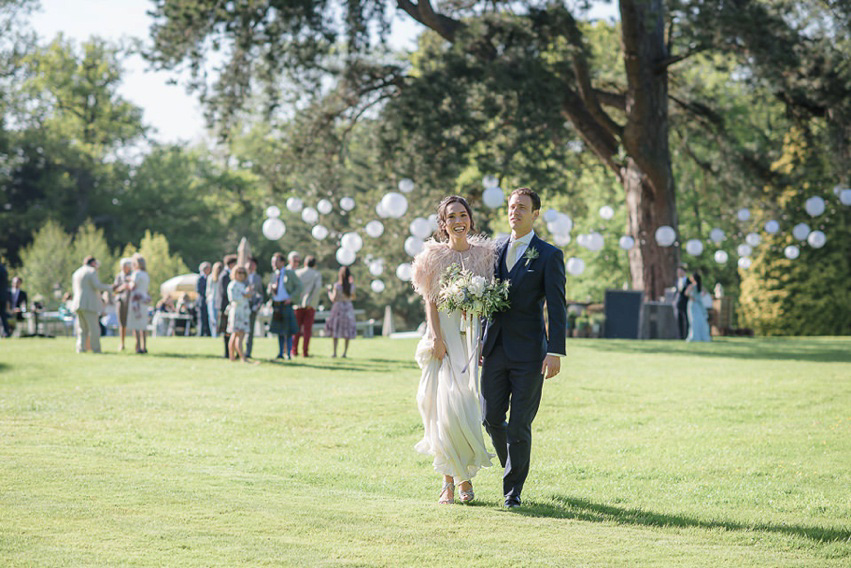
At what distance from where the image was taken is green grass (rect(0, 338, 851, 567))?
19.9 ft

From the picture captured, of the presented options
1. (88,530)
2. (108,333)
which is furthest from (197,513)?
(108,333)

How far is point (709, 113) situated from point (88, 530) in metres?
29.0

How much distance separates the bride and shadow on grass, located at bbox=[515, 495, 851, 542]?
55 centimetres

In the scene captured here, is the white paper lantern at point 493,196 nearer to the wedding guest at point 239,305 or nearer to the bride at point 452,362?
the wedding guest at point 239,305

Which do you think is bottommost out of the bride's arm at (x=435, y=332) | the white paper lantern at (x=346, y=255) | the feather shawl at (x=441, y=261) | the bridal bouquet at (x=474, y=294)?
the bride's arm at (x=435, y=332)

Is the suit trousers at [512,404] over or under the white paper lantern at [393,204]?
under

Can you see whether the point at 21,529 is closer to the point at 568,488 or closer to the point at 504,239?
the point at 504,239

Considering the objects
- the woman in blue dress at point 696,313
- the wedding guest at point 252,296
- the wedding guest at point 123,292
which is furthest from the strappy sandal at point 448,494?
the woman in blue dress at point 696,313

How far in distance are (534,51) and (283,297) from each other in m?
9.38

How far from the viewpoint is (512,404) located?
7355 mm

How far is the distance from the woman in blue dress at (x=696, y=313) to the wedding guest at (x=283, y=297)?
39.0 ft

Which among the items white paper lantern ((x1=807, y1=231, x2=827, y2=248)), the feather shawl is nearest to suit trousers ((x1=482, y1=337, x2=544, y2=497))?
the feather shawl

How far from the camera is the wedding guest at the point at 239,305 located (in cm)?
1928

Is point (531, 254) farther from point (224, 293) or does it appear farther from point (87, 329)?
point (224, 293)
